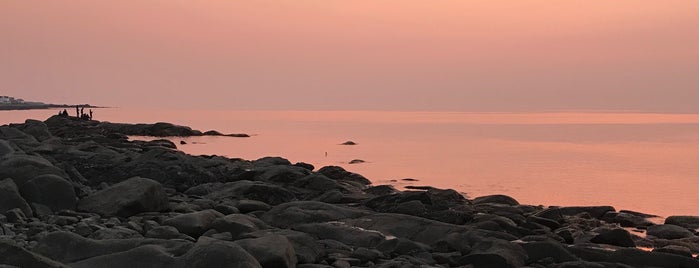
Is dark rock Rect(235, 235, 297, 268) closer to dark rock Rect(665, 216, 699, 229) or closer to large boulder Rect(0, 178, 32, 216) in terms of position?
large boulder Rect(0, 178, 32, 216)

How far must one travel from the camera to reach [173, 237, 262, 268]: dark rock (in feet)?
27.9

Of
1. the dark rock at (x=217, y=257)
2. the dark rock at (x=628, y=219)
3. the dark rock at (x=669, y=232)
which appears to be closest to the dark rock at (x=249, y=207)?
the dark rock at (x=217, y=257)

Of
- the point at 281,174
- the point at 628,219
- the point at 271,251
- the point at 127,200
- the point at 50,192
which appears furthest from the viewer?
the point at 281,174

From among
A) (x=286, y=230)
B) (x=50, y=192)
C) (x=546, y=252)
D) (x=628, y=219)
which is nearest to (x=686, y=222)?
(x=628, y=219)

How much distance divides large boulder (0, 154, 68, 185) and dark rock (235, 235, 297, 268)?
7245 millimetres

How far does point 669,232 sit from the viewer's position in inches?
632

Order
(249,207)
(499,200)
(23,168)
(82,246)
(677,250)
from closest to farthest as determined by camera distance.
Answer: (82,246) → (677,250) → (23,168) → (249,207) → (499,200)

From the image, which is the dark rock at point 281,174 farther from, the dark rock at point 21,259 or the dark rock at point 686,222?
the dark rock at point 21,259

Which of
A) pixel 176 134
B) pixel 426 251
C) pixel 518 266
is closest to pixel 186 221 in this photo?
pixel 426 251

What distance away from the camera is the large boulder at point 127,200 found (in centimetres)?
1336

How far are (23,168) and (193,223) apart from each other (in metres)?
5.47

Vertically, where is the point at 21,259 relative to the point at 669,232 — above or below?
above

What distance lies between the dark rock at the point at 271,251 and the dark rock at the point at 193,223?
218cm

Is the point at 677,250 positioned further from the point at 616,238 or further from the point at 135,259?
the point at 135,259
